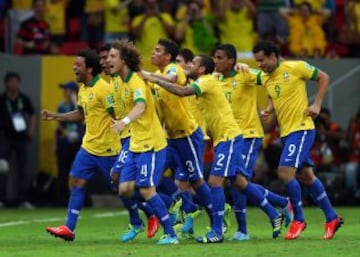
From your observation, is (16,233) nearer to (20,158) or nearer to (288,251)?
(288,251)

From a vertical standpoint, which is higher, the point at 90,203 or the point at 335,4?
the point at 335,4

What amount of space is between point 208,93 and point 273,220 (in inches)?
70.6

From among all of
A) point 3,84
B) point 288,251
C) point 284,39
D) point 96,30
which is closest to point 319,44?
point 284,39

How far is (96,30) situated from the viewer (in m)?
27.4

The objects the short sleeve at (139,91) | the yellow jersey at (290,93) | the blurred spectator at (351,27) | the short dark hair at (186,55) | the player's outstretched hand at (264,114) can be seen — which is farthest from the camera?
the blurred spectator at (351,27)

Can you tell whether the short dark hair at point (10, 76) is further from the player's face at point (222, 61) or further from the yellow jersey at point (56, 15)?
the player's face at point (222, 61)

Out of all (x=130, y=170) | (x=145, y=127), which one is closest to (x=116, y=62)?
(x=145, y=127)

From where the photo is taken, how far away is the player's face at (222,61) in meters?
17.0

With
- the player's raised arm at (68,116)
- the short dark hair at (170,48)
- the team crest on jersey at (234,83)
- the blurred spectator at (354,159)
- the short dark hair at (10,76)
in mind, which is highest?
the short dark hair at (170,48)

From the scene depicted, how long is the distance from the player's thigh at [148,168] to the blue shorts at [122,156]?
83 centimetres

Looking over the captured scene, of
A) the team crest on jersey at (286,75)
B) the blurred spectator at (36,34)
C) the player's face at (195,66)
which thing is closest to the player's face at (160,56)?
the player's face at (195,66)

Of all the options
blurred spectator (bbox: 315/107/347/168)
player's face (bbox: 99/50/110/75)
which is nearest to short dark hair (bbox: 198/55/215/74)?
player's face (bbox: 99/50/110/75)

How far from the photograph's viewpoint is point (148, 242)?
16.8 metres

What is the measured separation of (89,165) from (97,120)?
541mm
